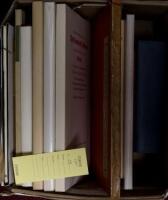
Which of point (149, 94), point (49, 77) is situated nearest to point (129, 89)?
point (149, 94)

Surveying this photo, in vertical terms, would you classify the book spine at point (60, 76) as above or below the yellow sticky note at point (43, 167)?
above

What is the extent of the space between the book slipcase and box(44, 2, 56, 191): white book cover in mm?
48

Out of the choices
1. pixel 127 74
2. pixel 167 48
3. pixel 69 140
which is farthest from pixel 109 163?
pixel 167 48

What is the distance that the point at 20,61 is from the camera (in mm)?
765

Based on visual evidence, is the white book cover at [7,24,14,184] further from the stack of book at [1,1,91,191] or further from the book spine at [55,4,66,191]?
the book spine at [55,4,66,191]

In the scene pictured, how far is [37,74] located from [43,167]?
0.22 metres

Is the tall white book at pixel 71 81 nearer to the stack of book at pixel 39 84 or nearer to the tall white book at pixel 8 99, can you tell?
the stack of book at pixel 39 84

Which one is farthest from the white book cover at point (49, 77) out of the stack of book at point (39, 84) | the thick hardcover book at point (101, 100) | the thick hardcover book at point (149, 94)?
the thick hardcover book at point (149, 94)

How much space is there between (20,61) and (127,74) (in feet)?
0.86

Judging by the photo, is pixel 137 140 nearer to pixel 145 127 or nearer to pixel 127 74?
pixel 145 127

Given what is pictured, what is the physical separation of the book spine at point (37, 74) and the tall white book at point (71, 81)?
38 millimetres

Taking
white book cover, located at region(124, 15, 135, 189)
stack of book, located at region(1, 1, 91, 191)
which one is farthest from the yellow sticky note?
white book cover, located at region(124, 15, 135, 189)

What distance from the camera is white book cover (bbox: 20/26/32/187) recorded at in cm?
76

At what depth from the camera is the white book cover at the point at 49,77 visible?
745mm
